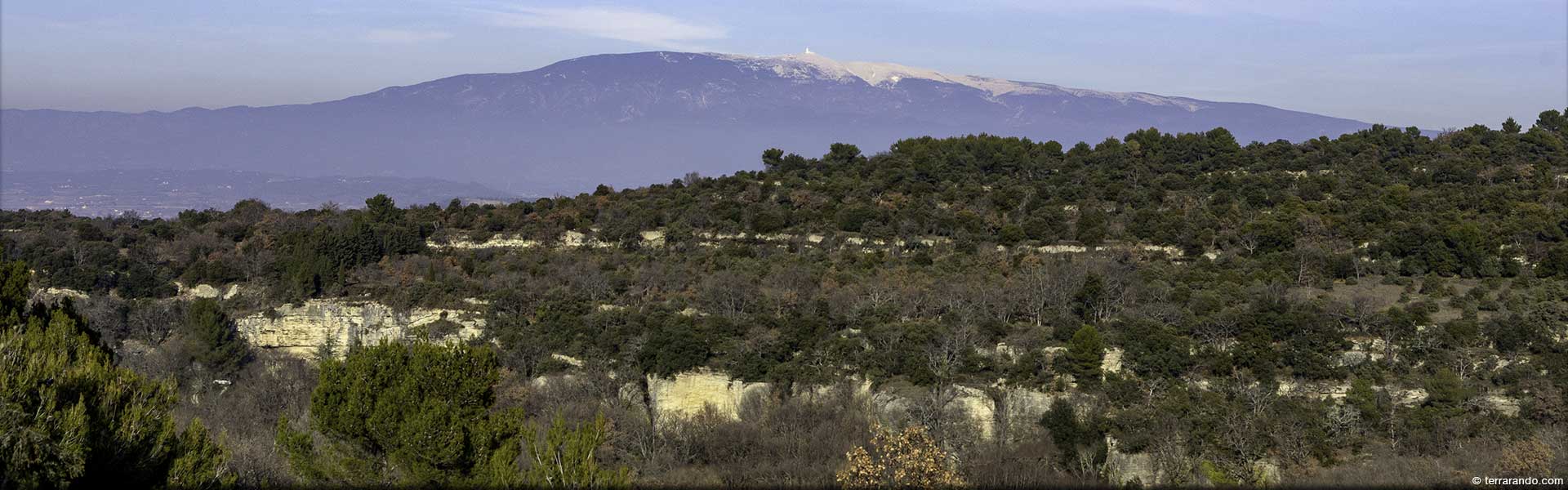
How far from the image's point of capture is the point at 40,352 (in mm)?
11609

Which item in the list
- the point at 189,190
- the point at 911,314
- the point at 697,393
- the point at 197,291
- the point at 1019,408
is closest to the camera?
the point at 1019,408

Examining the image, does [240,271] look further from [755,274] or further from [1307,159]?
[1307,159]

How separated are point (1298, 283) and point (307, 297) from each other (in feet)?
81.4

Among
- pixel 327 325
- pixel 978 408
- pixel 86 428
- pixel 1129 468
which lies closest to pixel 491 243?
pixel 327 325

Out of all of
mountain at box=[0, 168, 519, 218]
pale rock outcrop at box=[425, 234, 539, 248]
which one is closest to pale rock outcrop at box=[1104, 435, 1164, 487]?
pale rock outcrop at box=[425, 234, 539, 248]

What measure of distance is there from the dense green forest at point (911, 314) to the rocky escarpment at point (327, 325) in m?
0.40

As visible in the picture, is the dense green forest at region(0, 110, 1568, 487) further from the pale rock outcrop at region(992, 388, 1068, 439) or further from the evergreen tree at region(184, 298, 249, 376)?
the pale rock outcrop at region(992, 388, 1068, 439)

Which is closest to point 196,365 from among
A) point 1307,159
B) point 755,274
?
point 755,274

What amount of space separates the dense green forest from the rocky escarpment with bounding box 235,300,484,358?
0.40m

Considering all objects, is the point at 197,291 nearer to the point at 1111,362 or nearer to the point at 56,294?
the point at 56,294

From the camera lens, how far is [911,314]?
82.2ft

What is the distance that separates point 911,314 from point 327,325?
47.5 ft

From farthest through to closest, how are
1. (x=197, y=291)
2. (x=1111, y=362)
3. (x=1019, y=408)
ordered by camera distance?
(x=197, y=291), (x=1111, y=362), (x=1019, y=408)

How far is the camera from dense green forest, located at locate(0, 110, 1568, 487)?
566 inches
